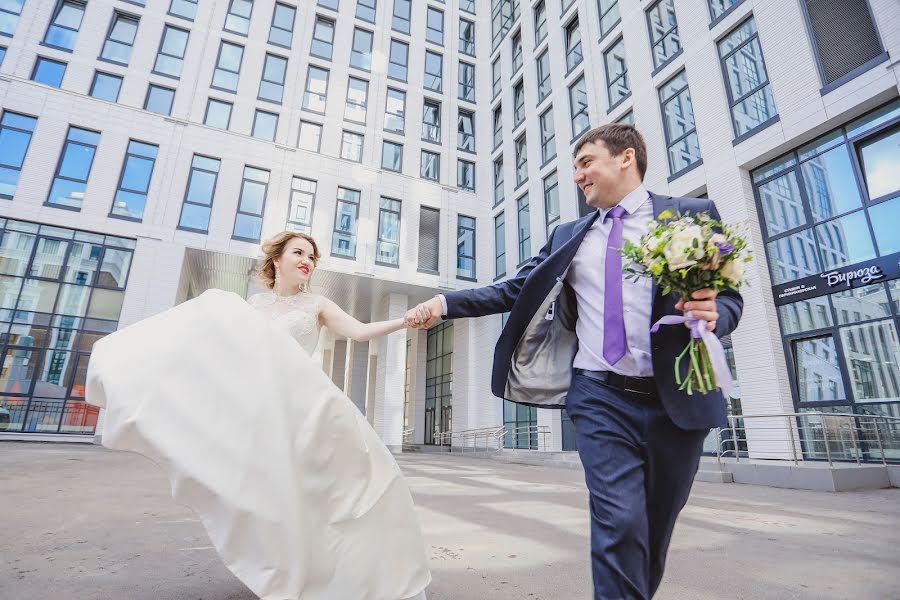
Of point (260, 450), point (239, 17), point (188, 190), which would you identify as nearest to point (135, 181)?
point (188, 190)

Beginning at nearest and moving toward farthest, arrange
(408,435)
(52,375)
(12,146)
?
(52,375), (12,146), (408,435)

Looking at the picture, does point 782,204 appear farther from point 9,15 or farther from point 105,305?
point 9,15

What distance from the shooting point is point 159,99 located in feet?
58.4

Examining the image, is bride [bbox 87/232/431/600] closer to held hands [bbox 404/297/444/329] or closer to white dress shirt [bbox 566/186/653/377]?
held hands [bbox 404/297/444/329]

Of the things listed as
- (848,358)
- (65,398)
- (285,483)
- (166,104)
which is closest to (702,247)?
(285,483)

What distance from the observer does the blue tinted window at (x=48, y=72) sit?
54.1 ft

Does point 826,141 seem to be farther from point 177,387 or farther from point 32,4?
point 32,4

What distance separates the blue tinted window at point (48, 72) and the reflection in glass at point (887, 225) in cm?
2363

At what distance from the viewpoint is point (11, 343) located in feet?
48.0

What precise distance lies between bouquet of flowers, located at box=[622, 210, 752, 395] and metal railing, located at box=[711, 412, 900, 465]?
27.4 feet

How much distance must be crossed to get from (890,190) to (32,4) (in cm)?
2559

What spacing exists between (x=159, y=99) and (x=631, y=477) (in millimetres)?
21287

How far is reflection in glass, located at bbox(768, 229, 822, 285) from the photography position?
410 inches

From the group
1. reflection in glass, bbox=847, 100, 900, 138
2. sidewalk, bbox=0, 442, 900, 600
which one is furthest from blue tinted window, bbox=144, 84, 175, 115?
reflection in glass, bbox=847, 100, 900, 138
